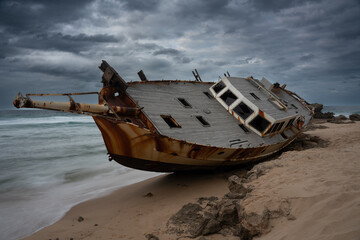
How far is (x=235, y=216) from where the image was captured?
5.77 m

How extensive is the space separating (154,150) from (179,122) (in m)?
2.07

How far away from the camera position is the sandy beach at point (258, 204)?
13.0 ft

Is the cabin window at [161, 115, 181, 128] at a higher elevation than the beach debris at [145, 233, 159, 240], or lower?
higher

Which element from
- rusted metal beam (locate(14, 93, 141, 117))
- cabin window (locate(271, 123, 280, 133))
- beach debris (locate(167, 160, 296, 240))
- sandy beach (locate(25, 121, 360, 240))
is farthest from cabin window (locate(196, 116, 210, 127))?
cabin window (locate(271, 123, 280, 133))

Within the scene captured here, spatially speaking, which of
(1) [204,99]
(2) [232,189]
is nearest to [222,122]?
(1) [204,99]

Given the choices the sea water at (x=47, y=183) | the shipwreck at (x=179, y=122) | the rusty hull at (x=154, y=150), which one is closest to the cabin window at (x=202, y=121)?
the shipwreck at (x=179, y=122)

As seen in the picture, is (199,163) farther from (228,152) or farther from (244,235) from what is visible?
(244,235)

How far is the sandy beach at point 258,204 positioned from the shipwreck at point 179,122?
138cm

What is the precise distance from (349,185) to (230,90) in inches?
363

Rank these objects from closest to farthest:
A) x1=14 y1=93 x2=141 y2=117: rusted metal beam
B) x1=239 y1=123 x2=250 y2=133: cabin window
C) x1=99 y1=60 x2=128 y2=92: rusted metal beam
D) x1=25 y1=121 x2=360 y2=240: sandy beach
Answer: x1=25 y1=121 x2=360 y2=240: sandy beach
x1=14 y1=93 x2=141 y2=117: rusted metal beam
x1=99 y1=60 x2=128 y2=92: rusted metal beam
x1=239 y1=123 x2=250 y2=133: cabin window

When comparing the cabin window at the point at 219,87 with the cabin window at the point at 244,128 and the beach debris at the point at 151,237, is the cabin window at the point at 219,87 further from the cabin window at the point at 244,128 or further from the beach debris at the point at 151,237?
the beach debris at the point at 151,237

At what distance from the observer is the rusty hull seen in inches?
315

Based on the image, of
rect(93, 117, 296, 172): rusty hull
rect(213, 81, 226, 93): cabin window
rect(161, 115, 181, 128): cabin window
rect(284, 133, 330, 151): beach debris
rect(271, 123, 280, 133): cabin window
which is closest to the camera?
rect(93, 117, 296, 172): rusty hull

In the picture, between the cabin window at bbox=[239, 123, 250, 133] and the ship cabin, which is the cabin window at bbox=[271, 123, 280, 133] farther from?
the cabin window at bbox=[239, 123, 250, 133]
